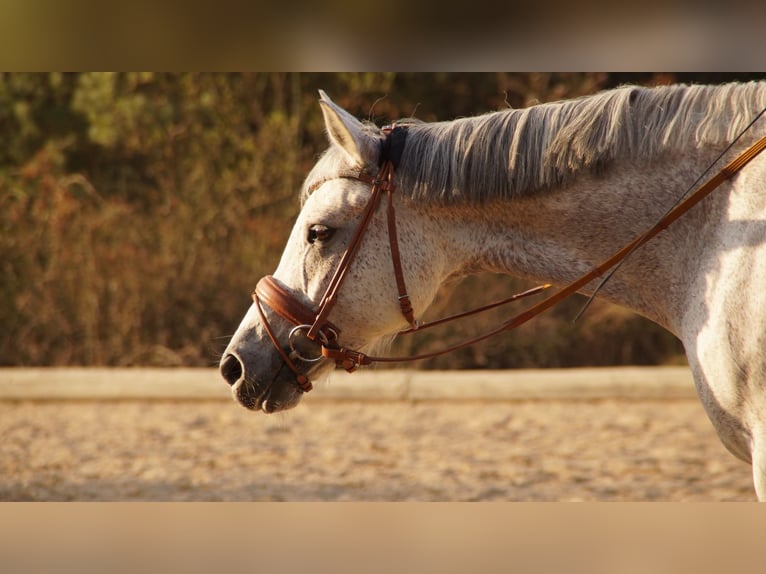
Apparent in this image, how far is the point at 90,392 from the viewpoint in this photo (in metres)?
7.41

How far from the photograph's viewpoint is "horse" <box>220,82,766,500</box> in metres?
2.52

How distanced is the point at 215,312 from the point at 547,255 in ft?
22.1

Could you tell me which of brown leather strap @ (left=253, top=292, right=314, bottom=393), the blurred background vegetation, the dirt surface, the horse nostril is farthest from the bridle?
the blurred background vegetation

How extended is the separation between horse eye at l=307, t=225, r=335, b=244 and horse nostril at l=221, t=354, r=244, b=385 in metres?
0.50

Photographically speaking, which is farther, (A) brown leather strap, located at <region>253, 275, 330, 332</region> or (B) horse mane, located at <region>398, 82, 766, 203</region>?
(A) brown leather strap, located at <region>253, 275, 330, 332</region>

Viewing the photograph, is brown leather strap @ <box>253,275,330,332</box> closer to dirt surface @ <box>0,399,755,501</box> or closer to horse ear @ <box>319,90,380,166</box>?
horse ear @ <box>319,90,380,166</box>

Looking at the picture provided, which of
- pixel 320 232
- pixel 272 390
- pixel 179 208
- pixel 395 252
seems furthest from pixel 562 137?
pixel 179 208

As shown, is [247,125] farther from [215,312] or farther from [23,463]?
[23,463]

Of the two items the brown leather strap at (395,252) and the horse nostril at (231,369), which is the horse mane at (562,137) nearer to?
the brown leather strap at (395,252)

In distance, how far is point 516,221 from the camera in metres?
2.78

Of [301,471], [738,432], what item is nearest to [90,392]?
[301,471]

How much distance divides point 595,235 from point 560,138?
1.07ft

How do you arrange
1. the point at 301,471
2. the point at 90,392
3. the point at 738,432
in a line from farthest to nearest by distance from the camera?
the point at 90,392 < the point at 301,471 < the point at 738,432
